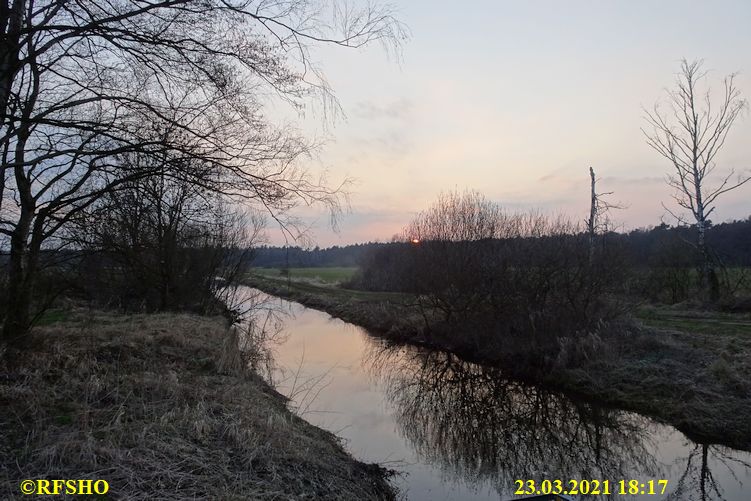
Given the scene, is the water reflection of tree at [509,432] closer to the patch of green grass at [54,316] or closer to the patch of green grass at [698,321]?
the patch of green grass at [698,321]

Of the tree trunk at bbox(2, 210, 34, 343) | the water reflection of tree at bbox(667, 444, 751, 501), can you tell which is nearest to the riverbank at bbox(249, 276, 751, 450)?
the water reflection of tree at bbox(667, 444, 751, 501)

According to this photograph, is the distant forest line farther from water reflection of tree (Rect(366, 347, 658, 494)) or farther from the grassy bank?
water reflection of tree (Rect(366, 347, 658, 494))

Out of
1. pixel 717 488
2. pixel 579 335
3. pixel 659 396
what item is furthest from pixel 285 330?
pixel 717 488

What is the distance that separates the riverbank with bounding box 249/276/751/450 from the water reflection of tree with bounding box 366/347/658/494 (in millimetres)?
670

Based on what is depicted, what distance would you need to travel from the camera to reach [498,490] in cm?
734

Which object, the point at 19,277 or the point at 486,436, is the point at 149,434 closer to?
the point at 19,277

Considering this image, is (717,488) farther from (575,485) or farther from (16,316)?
(16,316)

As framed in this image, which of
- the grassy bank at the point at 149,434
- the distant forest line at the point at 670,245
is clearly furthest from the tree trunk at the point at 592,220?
the grassy bank at the point at 149,434

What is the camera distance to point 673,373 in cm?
1104

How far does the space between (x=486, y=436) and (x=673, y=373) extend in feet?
16.4

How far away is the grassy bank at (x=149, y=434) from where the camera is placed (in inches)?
160

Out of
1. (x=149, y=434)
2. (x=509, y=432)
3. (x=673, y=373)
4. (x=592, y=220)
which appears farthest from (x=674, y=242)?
(x=149, y=434)

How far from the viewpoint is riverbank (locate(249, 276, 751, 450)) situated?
9.17 m

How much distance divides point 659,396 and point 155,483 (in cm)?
1053
